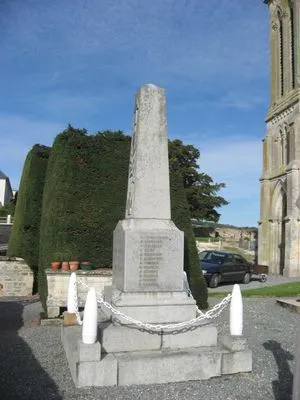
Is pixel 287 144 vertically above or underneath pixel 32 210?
above

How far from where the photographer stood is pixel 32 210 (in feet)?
51.2

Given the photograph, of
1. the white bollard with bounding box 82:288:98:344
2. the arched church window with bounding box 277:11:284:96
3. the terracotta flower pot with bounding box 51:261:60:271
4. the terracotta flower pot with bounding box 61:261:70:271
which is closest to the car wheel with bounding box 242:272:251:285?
the terracotta flower pot with bounding box 61:261:70:271

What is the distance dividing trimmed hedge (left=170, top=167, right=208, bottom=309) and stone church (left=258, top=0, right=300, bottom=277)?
1885 centimetres

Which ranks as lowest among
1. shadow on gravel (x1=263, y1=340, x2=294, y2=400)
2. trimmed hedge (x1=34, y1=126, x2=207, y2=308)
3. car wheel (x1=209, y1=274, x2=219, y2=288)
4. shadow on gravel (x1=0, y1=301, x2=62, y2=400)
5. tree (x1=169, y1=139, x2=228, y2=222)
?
shadow on gravel (x1=0, y1=301, x2=62, y2=400)

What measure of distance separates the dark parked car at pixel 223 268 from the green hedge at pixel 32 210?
8.19 metres

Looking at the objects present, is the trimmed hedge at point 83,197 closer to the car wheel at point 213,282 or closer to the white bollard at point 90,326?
the white bollard at point 90,326

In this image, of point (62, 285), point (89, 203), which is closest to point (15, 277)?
point (89, 203)

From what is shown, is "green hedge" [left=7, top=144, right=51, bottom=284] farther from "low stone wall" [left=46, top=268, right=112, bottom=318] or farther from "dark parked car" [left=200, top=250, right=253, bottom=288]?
"dark parked car" [left=200, top=250, right=253, bottom=288]

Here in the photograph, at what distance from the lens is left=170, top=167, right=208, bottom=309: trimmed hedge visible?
38.5ft

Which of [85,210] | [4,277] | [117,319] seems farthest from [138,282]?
[4,277]

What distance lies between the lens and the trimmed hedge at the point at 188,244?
1174 centimetres

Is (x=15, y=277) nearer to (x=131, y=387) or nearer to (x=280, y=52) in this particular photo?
(x=131, y=387)

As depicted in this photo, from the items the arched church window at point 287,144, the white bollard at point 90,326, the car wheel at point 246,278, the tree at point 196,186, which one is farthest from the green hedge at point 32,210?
the tree at point 196,186

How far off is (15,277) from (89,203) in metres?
5.24
